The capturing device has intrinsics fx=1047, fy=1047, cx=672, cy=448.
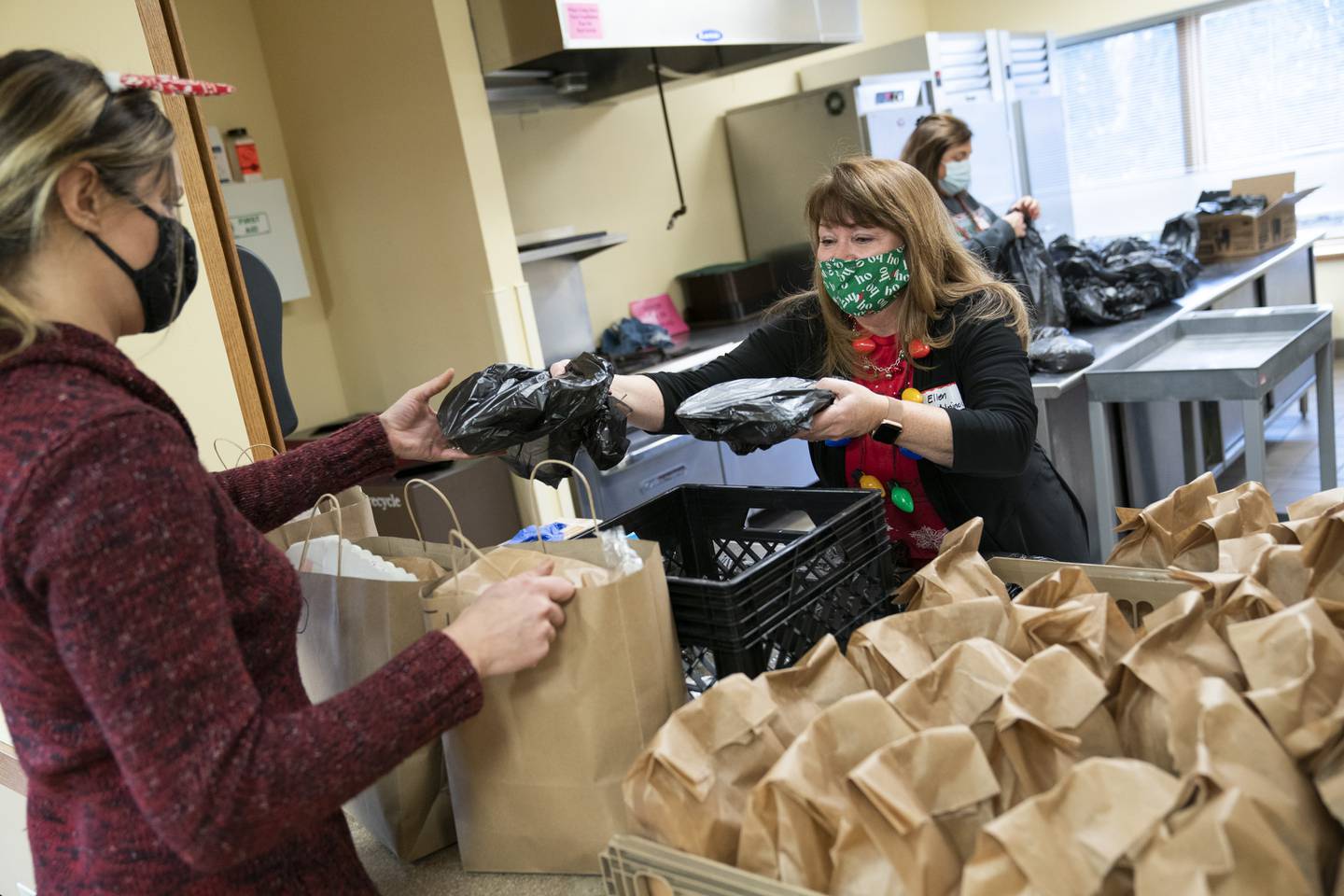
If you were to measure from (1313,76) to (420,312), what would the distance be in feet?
17.2

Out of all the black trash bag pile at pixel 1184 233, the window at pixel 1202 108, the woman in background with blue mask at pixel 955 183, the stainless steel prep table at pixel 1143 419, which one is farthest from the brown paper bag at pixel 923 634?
the window at pixel 1202 108

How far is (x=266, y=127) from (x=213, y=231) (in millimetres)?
1877

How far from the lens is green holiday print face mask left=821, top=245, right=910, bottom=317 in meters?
1.77

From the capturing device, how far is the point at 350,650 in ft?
3.75

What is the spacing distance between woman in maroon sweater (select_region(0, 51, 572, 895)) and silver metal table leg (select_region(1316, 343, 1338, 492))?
9.75ft

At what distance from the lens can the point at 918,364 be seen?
1763mm

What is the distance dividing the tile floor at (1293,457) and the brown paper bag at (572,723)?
371 cm

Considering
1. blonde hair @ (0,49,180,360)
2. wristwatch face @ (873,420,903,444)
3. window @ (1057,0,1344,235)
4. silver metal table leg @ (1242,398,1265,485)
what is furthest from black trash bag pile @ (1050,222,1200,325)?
blonde hair @ (0,49,180,360)

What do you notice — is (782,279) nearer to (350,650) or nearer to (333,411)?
(333,411)

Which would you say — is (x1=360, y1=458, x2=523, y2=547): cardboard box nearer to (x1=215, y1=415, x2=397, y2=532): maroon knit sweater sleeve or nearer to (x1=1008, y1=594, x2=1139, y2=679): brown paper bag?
(x1=215, y1=415, x2=397, y2=532): maroon knit sweater sleeve

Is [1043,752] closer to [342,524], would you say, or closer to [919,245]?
[342,524]

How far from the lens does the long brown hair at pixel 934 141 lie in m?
→ 3.79

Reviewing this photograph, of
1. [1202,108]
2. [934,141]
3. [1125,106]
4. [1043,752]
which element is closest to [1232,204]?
[1202,108]

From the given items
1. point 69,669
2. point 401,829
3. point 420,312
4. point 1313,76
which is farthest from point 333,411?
point 1313,76
